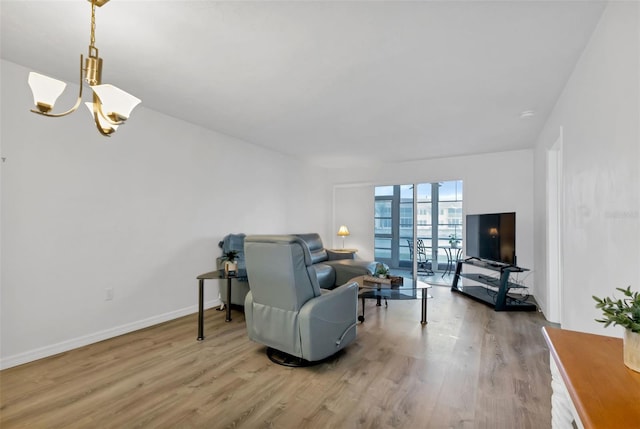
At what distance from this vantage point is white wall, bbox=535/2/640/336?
1425 mm

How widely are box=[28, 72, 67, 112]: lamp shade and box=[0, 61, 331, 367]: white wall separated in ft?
4.62

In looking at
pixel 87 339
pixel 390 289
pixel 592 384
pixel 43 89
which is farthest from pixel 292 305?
pixel 87 339

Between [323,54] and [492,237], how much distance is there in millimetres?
3833

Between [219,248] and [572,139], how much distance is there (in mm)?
4197

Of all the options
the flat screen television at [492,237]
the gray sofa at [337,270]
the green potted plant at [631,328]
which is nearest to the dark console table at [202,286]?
the gray sofa at [337,270]

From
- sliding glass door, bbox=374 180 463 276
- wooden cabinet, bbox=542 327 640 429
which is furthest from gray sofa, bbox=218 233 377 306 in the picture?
wooden cabinet, bbox=542 327 640 429

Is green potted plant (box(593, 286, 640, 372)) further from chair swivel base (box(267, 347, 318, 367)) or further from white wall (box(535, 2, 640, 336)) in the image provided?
chair swivel base (box(267, 347, 318, 367))

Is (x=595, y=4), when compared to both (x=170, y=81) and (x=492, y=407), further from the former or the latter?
(x=170, y=81)

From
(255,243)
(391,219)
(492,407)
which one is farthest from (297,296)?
(391,219)

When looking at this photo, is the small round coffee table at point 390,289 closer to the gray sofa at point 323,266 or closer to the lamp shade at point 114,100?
the gray sofa at point 323,266

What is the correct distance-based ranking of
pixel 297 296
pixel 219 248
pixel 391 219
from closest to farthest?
pixel 297 296, pixel 219 248, pixel 391 219

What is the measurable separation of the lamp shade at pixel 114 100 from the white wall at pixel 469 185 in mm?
5280

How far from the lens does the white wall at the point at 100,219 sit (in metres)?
2.53

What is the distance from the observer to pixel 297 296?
2.40m
